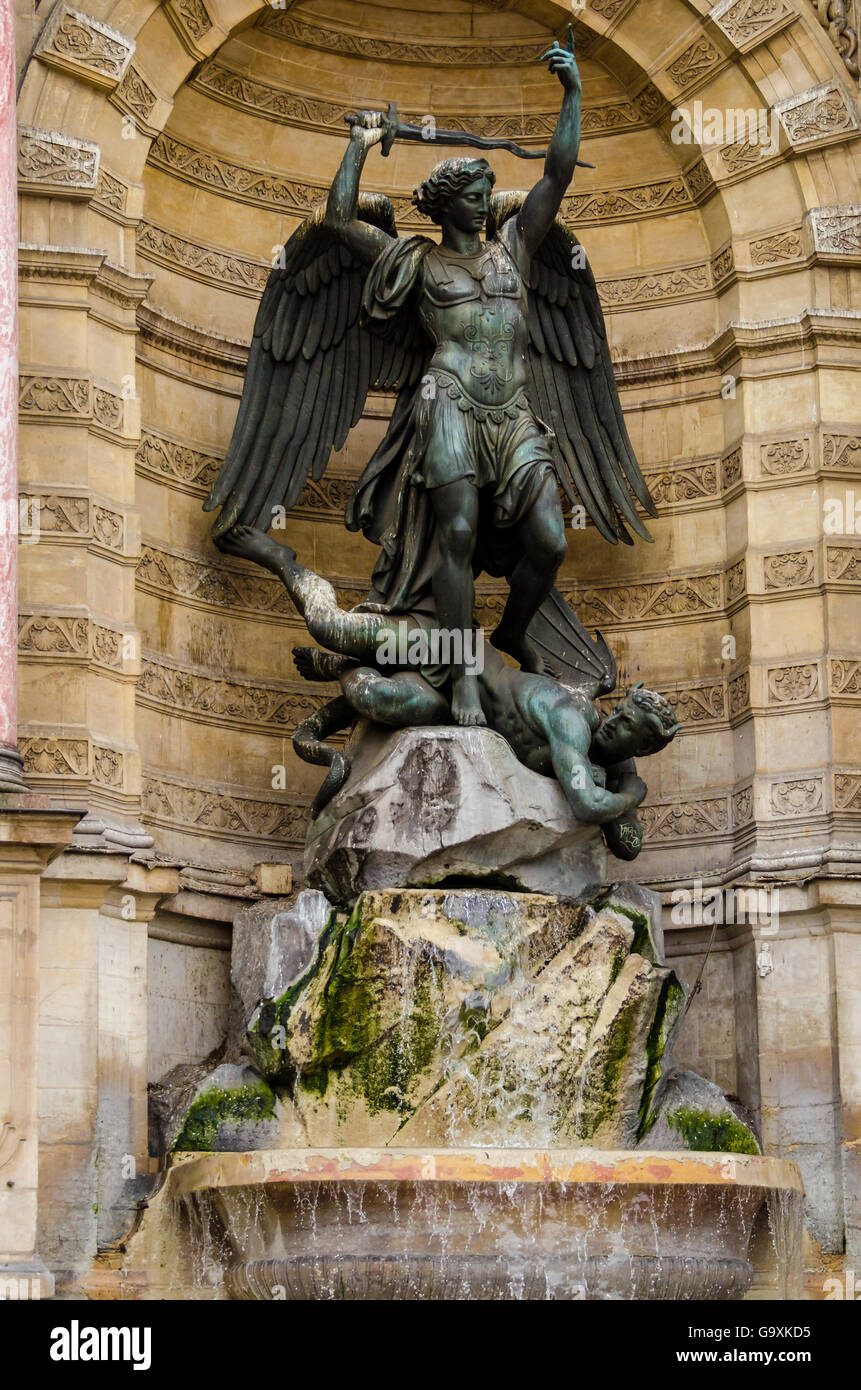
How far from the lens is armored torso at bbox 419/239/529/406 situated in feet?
47.3

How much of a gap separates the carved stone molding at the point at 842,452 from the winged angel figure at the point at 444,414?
1086mm

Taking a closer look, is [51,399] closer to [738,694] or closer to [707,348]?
[707,348]

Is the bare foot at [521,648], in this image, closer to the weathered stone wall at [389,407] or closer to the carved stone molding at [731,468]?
the weathered stone wall at [389,407]

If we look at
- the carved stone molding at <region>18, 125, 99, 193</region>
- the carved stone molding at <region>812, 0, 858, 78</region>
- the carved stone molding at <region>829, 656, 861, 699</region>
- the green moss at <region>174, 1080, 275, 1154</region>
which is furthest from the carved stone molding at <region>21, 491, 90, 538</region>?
the carved stone molding at <region>812, 0, 858, 78</region>

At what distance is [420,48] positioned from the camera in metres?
16.9

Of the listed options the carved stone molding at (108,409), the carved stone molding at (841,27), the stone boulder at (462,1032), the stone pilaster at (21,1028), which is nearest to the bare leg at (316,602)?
the carved stone molding at (108,409)

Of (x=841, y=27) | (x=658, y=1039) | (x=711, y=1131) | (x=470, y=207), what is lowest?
(x=711, y=1131)

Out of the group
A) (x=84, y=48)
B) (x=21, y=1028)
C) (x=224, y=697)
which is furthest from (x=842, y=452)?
(x=21, y=1028)

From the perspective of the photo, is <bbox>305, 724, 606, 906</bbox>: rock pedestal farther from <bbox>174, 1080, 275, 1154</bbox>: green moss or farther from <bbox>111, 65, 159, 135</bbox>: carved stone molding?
<bbox>111, 65, 159, 135</bbox>: carved stone molding

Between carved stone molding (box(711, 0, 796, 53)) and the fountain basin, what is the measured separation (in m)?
6.75

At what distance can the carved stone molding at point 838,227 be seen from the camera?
51.5 feet

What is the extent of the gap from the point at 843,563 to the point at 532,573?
1916mm

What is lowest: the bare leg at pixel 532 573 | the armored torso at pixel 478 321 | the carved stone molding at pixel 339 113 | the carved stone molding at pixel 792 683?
the carved stone molding at pixel 792 683

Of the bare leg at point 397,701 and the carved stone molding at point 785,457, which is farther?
the carved stone molding at point 785,457
